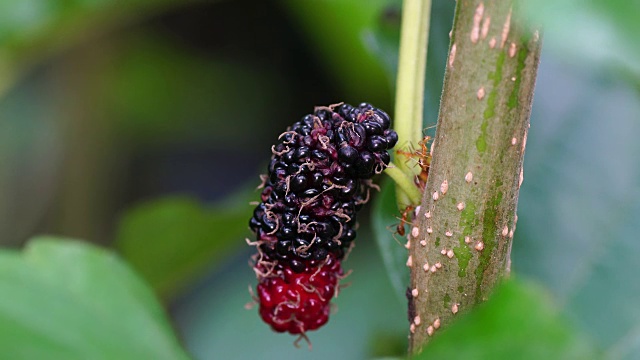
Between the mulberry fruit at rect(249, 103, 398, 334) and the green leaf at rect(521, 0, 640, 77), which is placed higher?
the green leaf at rect(521, 0, 640, 77)

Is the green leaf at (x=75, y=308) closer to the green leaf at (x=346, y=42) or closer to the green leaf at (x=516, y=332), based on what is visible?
the green leaf at (x=516, y=332)

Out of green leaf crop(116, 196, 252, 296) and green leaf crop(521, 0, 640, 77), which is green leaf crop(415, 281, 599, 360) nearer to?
green leaf crop(521, 0, 640, 77)

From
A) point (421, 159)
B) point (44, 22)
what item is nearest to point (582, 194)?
point (421, 159)

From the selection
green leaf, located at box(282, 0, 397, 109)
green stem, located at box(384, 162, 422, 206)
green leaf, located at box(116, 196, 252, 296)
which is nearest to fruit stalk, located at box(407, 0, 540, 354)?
green stem, located at box(384, 162, 422, 206)

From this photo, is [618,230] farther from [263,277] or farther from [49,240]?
[49,240]

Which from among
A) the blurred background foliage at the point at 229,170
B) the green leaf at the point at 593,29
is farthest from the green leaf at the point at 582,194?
the green leaf at the point at 593,29

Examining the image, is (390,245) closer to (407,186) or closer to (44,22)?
(407,186)

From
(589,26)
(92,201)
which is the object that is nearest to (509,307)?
(589,26)
